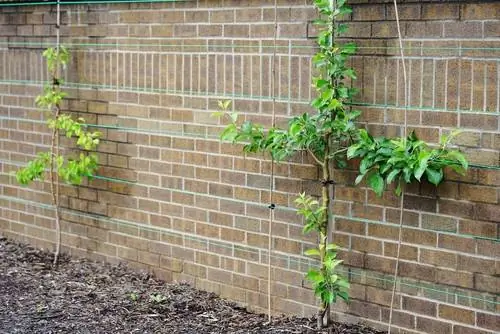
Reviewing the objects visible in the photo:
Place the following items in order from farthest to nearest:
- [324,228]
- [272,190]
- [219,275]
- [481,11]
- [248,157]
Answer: [219,275] → [248,157] → [272,190] → [324,228] → [481,11]

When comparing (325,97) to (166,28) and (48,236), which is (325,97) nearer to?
(166,28)

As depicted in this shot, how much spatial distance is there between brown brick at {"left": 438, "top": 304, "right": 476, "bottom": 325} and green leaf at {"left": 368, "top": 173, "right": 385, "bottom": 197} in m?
0.74

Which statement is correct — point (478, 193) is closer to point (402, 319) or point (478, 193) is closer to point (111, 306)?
point (402, 319)

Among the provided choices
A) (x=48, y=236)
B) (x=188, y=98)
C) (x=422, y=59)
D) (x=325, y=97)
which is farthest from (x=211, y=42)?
(x=48, y=236)

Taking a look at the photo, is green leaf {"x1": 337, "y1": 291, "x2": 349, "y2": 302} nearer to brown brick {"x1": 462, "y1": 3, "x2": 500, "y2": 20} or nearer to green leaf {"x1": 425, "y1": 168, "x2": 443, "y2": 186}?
green leaf {"x1": 425, "y1": 168, "x2": 443, "y2": 186}

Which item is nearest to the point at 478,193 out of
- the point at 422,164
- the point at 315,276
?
the point at 422,164

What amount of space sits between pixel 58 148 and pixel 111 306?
1896mm

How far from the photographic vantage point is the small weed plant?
6.87 meters

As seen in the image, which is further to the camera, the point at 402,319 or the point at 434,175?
the point at 402,319

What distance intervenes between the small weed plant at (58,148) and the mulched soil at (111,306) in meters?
0.47

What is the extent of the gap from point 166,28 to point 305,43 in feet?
4.60

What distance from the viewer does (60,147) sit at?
24.6 ft

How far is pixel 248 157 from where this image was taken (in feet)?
19.4

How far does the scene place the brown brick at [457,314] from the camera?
4.72 metres
